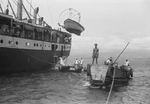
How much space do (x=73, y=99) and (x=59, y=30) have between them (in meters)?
26.6

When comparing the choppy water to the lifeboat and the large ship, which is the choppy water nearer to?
the large ship

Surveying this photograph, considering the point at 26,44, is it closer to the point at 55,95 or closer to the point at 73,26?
the point at 73,26

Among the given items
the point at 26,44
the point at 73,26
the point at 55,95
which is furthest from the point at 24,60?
the point at 55,95

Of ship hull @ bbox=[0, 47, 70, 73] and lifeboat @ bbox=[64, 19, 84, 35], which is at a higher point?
lifeboat @ bbox=[64, 19, 84, 35]

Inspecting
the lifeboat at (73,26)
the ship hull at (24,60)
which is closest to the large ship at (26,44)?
the ship hull at (24,60)

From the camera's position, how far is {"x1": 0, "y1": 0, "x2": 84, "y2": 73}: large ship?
29844 millimetres

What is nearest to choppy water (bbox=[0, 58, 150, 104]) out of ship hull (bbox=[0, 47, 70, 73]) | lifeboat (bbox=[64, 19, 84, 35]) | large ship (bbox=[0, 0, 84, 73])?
ship hull (bbox=[0, 47, 70, 73])

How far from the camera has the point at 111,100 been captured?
1909 centimetres

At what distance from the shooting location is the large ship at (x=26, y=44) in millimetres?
29844

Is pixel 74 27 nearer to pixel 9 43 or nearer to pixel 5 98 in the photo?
pixel 9 43

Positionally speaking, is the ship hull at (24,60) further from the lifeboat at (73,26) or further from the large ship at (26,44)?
the lifeboat at (73,26)

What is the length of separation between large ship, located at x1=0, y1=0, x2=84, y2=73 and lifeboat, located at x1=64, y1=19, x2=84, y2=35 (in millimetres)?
2074

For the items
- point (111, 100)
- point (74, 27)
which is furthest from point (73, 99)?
point (74, 27)

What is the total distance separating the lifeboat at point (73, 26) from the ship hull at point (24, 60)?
17.1 feet
